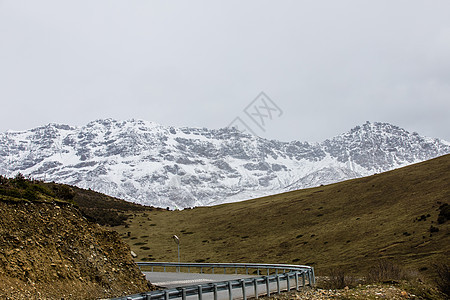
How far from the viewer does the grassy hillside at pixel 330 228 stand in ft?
120

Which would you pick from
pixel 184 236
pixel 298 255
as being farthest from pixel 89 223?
pixel 184 236

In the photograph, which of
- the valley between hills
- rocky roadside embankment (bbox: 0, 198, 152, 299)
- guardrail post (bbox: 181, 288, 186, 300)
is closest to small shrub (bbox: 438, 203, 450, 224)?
the valley between hills

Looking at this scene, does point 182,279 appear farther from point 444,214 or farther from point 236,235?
point 236,235

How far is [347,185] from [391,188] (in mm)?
11826

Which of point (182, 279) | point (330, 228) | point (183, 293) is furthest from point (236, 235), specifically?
point (183, 293)

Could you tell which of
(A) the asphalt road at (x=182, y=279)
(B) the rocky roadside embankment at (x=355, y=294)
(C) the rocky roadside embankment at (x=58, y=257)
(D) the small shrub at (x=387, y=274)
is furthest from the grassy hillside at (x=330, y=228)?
(C) the rocky roadside embankment at (x=58, y=257)

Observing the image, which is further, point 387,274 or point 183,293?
point 387,274

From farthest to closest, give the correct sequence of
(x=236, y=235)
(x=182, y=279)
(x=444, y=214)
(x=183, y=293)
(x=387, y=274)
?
(x=236, y=235) → (x=444, y=214) → (x=182, y=279) → (x=387, y=274) → (x=183, y=293)

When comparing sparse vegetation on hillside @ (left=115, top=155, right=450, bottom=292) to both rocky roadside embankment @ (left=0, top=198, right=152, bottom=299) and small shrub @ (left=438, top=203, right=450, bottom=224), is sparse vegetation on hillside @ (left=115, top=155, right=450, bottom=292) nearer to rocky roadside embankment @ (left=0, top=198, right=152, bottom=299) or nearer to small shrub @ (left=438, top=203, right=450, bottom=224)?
small shrub @ (left=438, top=203, right=450, bottom=224)

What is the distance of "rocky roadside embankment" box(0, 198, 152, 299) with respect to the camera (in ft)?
44.0

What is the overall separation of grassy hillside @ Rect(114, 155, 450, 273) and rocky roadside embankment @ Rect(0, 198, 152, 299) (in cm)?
2120

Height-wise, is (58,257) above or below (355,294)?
above

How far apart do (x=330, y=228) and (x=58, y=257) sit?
38.7 metres

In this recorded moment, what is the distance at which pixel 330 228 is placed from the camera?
49406 mm
